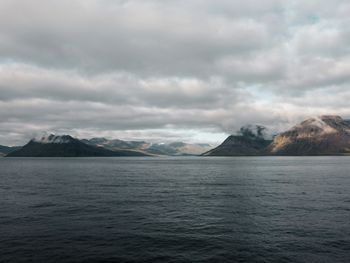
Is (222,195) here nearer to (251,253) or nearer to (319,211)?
(319,211)

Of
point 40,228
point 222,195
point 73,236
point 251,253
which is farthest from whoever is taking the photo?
point 222,195

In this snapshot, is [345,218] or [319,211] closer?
[345,218]

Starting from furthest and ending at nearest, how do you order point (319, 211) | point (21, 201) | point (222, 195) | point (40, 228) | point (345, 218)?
point (222, 195) < point (21, 201) < point (319, 211) < point (345, 218) < point (40, 228)

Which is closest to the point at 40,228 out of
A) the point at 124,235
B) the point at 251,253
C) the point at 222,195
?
the point at 124,235

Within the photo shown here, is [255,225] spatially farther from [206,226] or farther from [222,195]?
[222,195]

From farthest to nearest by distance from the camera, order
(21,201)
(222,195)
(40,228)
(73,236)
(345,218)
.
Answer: (222,195) → (21,201) → (345,218) → (40,228) → (73,236)

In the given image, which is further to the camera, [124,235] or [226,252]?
[124,235]

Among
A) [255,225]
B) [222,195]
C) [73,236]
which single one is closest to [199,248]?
[255,225]

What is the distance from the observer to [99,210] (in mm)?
61531

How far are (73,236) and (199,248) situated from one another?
18830 mm

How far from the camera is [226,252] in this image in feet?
124

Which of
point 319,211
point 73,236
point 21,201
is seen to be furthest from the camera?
point 21,201

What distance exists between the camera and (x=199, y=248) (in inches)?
1523

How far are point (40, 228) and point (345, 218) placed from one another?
2096 inches
